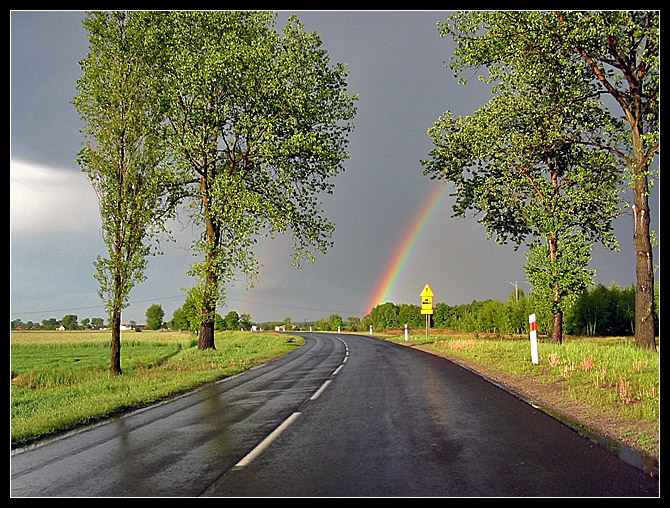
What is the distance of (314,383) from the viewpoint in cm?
1432

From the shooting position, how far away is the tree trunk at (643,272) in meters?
19.0

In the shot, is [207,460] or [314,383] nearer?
[207,460]

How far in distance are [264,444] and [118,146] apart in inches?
568

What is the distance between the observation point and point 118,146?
18547 millimetres

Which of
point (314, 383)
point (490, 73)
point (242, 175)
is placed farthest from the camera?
point (242, 175)

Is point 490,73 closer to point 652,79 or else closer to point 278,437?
point 652,79

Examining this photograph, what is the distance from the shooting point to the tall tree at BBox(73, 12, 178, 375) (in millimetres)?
18297

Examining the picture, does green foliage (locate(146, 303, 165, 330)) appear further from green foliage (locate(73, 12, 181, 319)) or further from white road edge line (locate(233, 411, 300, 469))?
white road edge line (locate(233, 411, 300, 469))

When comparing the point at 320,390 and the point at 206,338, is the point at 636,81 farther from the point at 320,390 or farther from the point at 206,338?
the point at 206,338

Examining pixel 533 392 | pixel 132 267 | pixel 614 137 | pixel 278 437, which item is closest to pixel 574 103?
pixel 614 137

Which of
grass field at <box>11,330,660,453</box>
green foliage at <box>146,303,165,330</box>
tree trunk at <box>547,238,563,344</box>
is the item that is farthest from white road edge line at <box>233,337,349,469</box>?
green foliage at <box>146,303,165,330</box>

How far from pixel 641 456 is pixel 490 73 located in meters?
19.9

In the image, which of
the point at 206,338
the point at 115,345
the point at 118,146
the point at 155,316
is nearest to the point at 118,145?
the point at 118,146
